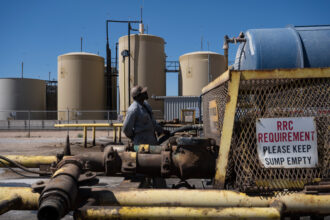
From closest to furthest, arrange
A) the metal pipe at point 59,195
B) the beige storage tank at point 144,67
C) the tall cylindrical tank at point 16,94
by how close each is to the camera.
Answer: the metal pipe at point 59,195 < the beige storage tank at point 144,67 < the tall cylindrical tank at point 16,94

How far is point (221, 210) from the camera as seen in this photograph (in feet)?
5.38

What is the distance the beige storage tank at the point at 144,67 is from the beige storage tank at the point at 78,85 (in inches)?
138

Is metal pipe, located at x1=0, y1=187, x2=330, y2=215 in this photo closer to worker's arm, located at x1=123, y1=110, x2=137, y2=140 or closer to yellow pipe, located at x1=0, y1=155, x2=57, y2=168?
yellow pipe, located at x1=0, y1=155, x2=57, y2=168

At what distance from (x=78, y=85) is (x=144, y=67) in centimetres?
668

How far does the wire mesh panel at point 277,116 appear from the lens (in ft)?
6.47

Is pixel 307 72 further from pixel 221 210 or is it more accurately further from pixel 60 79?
pixel 60 79

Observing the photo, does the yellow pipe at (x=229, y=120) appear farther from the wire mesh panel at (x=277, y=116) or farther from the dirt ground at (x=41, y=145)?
the dirt ground at (x=41, y=145)

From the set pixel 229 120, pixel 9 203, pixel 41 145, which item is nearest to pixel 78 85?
pixel 41 145

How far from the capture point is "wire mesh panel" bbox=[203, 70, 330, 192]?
1.97 metres

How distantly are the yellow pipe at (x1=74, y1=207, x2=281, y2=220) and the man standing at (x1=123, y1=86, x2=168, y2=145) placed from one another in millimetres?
1944

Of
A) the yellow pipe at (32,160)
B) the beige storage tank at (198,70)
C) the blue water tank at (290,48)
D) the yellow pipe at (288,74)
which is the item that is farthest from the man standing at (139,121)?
the beige storage tank at (198,70)

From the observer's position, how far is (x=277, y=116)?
6.65 feet

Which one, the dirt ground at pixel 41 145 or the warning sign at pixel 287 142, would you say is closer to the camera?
the warning sign at pixel 287 142

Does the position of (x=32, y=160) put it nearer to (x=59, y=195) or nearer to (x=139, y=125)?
(x=139, y=125)
